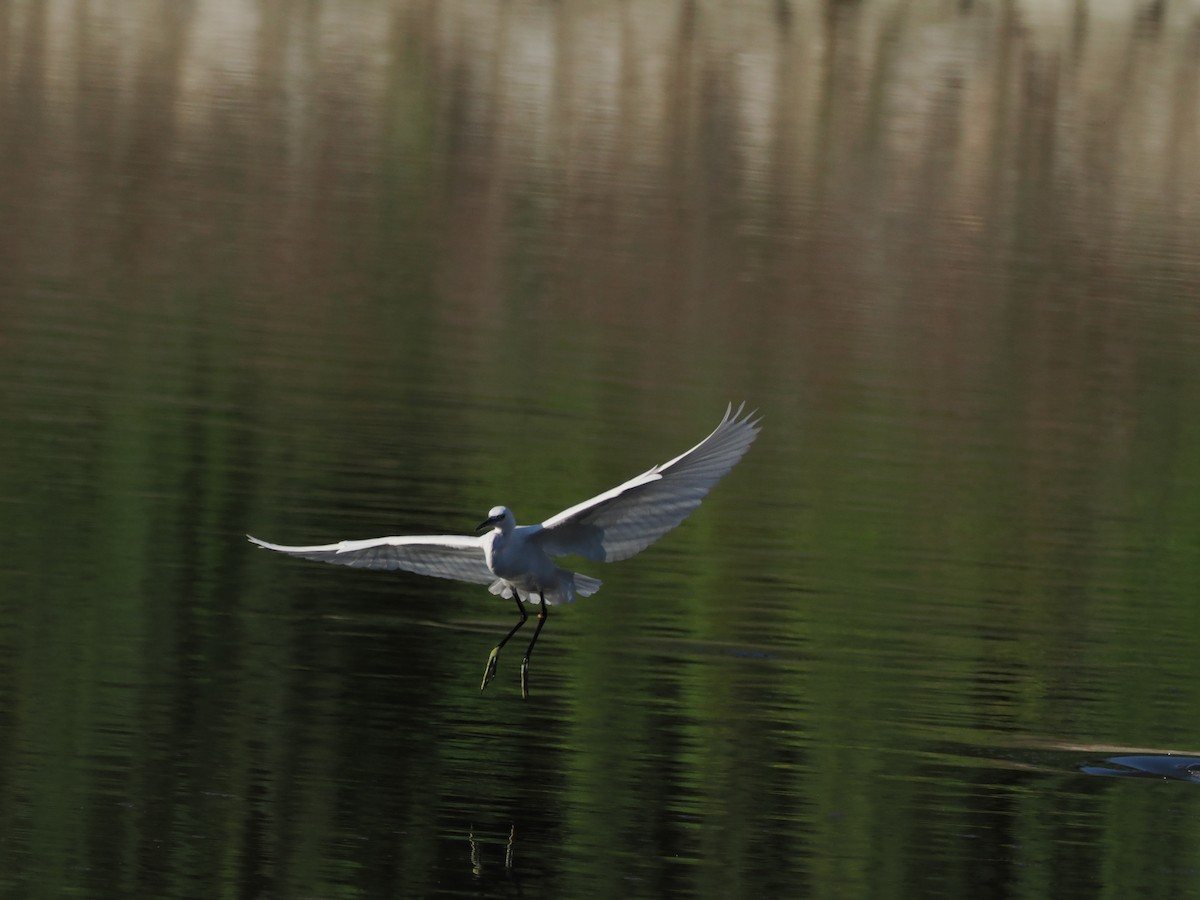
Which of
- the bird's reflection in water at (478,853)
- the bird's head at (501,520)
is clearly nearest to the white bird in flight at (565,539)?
the bird's head at (501,520)

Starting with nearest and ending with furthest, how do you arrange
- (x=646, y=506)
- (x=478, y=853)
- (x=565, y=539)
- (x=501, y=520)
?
(x=478, y=853)
(x=501, y=520)
(x=646, y=506)
(x=565, y=539)

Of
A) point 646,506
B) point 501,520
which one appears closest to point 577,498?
point 646,506

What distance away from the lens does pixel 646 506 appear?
505 inches

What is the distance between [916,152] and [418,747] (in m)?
36.4

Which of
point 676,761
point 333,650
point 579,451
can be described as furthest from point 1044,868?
point 579,451

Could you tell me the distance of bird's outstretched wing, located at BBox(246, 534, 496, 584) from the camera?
12508 millimetres

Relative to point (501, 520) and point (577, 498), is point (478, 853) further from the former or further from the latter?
point (577, 498)

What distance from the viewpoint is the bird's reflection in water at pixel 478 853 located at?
1170 centimetres

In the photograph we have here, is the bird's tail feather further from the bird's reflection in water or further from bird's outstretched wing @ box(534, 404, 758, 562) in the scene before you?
the bird's reflection in water

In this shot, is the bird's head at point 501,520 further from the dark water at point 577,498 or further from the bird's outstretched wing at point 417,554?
the dark water at point 577,498

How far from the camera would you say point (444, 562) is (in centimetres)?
1326

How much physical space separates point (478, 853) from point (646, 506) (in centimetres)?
200

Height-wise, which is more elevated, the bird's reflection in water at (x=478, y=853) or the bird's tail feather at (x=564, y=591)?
the bird's tail feather at (x=564, y=591)

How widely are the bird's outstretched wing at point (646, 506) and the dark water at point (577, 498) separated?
118 centimetres
